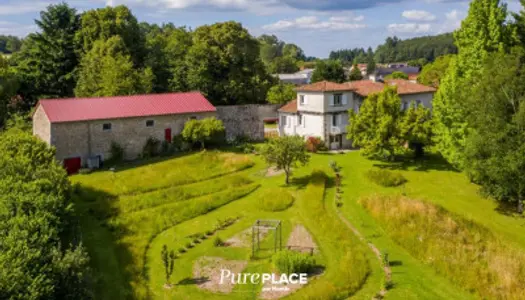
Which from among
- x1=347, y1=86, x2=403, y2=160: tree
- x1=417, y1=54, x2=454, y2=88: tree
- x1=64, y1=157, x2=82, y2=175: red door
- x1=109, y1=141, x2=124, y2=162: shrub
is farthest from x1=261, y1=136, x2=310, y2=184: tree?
x1=417, y1=54, x2=454, y2=88: tree

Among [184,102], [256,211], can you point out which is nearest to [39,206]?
[256,211]

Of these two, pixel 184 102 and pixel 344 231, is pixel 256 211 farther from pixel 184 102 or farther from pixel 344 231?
pixel 184 102

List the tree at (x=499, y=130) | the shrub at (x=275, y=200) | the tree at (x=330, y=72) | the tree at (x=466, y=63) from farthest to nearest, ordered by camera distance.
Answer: the tree at (x=330, y=72)
the tree at (x=466, y=63)
the shrub at (x=275, y=200)
the tree at (x=499, y=130)

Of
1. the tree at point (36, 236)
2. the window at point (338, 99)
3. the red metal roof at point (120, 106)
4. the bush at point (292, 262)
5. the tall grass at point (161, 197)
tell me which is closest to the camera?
the tree at point (36, 236)

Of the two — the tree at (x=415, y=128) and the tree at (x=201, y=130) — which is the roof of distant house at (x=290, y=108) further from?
the tree at (x=415, y=128)

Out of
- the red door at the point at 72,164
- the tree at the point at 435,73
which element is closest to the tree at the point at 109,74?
the red door at the point at 72,164

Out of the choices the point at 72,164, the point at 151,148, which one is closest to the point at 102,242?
the point at 72,164

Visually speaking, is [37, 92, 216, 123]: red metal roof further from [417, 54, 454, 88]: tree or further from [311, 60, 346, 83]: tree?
[417, 54, 454, 88]: tree
